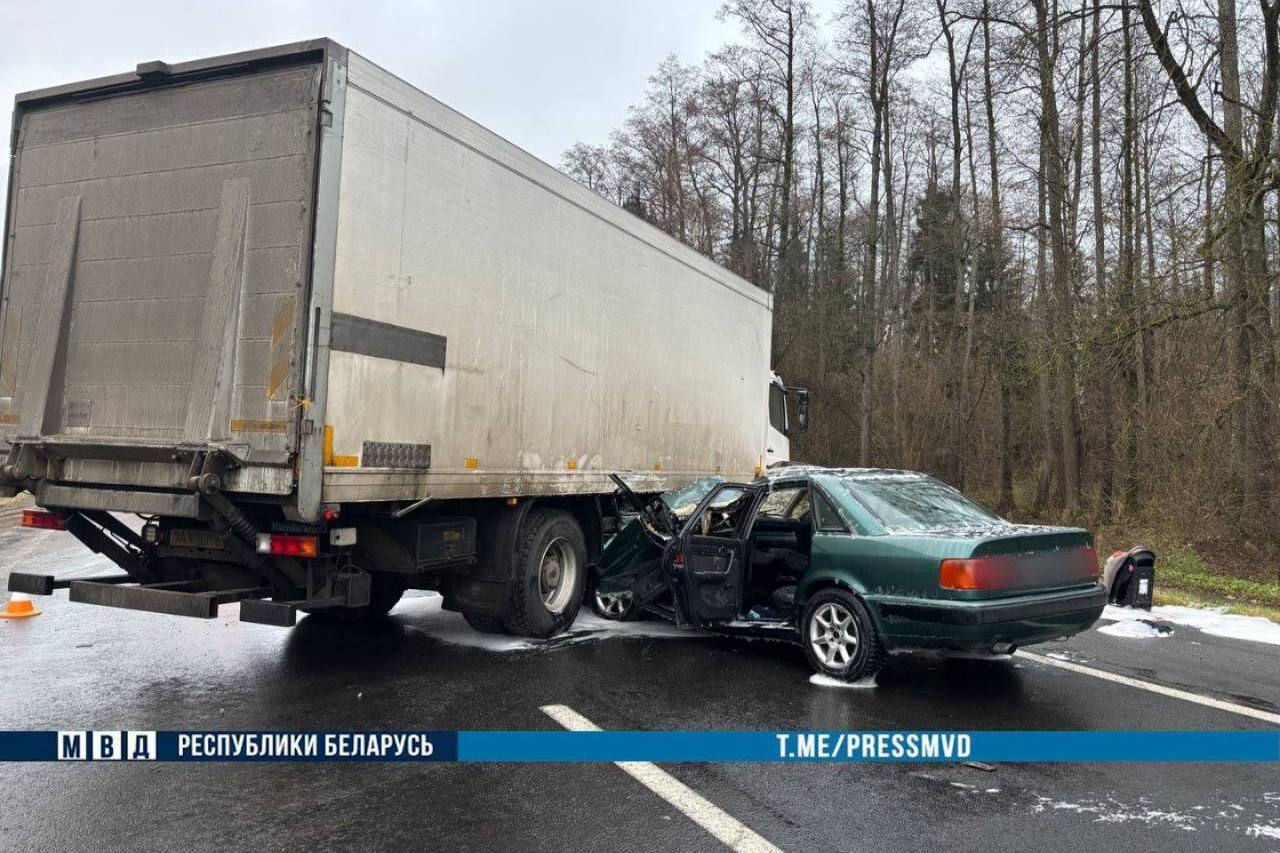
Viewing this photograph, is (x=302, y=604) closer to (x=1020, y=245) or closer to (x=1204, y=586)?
(x=1204, y=586)

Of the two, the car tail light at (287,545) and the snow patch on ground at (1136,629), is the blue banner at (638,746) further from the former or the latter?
the snow patch on ground at (1136,629)

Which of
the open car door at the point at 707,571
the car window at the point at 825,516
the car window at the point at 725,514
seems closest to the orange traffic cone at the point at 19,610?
the open car door at the point at 707,571

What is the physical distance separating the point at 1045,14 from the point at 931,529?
51.0ft

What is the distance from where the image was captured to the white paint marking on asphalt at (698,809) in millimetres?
3467

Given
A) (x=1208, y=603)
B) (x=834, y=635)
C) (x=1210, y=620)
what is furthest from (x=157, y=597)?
(x=1208, y=603)

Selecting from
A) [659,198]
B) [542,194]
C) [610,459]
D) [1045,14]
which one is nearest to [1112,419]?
[1045,14]

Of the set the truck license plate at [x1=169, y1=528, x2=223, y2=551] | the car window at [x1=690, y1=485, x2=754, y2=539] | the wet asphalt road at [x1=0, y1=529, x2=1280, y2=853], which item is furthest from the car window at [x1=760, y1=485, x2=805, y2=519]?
the truck license plate at [x1=169, y1=528, x2=223, y2=551]

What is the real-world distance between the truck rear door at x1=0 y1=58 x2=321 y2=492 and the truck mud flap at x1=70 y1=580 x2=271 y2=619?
0.64 meters

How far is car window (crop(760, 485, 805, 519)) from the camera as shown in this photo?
6.97 meters

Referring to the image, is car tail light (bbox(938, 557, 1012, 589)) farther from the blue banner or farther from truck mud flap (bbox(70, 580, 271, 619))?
truck mud flap (bbox(70, 580, 271, 619))

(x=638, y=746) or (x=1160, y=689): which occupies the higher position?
(x=1160, y=689)

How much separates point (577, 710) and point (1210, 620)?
686cm

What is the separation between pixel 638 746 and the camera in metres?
4.66

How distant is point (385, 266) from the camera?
18.1 ft
